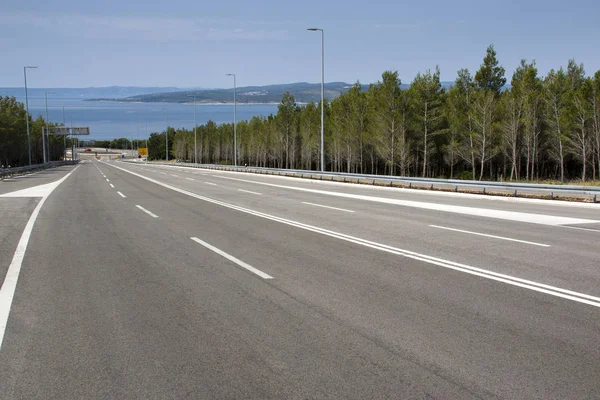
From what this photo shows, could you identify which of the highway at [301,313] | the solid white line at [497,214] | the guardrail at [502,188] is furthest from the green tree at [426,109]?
the highway at [301,313]

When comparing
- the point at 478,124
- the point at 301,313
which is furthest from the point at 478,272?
the point at 478,124

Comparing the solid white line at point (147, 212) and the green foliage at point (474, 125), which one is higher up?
the green foliage at point (474, 125)

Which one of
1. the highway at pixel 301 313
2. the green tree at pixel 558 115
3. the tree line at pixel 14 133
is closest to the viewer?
Answer: the highway at pixel 301 313

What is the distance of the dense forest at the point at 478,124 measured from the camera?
5509 centimetres

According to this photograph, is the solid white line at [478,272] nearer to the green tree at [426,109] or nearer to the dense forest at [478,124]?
the dense forest at [478,124]

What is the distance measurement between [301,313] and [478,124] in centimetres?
5685

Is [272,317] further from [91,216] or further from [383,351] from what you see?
[91,216]

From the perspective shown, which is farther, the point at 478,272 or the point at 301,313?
the point at 478,272

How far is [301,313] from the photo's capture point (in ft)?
18.6

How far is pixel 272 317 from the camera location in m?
5.55

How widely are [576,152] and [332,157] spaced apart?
117ft

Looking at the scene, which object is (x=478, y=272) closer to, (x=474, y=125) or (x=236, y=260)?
(x=236, y=260)

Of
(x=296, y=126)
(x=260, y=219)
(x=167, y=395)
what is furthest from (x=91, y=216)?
(x=296, y=126)

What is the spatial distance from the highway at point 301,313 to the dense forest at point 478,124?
1779 inches
